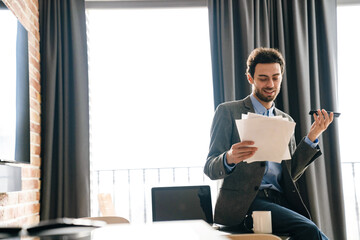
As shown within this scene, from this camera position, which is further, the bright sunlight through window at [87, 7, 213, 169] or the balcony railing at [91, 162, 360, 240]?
the balcony railing at [91, 162, 360, 240]

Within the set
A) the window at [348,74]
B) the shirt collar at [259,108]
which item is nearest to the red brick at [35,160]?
the shirt collar at [259,108]

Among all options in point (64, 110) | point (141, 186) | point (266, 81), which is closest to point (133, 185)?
point (141, 186)

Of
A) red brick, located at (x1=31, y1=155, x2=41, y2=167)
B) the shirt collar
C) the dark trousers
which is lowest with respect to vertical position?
the dark trousers

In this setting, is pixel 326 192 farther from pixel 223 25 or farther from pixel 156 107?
pixel 156 107

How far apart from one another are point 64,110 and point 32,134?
365mm

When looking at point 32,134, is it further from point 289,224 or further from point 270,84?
point 289,224

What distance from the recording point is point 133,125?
4.54m

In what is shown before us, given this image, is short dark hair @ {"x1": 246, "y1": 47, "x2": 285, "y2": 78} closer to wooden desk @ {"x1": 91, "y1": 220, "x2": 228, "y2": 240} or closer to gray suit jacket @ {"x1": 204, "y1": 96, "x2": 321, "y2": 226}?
gray suit jacket @ {"x1": 204, "y1": 96, "x2": 321, "y2": 226}

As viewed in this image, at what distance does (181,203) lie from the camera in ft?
8.25

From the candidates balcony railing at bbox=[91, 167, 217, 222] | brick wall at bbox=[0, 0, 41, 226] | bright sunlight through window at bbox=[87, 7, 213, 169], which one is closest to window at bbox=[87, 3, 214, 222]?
bright sunlight through window at bbox=[87, 7, 213, 169]

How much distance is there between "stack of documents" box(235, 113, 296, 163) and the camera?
1975 millimetres

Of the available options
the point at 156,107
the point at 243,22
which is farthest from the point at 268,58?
the point at 156,107

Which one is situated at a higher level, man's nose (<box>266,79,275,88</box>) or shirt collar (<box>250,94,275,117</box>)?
man's nose (<box>266,79,275,88</box>)

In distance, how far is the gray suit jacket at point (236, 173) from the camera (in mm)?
2271
